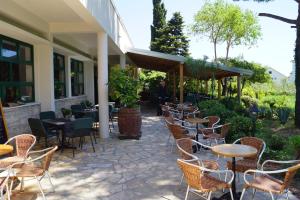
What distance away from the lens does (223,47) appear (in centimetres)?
3662

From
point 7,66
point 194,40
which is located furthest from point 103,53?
point 194,40

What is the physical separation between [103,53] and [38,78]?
6.87ft

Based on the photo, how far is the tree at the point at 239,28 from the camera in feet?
111

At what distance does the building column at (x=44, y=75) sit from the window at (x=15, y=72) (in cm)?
16

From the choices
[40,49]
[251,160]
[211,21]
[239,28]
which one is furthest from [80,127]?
[239,28]

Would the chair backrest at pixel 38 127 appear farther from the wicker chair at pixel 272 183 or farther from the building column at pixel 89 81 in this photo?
the building column at pixel 89 81

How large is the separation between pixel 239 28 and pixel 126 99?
94.4 ft

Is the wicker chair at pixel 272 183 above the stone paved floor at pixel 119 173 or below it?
above

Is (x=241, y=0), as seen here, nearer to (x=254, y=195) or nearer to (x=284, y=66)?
(x=254, y=195)

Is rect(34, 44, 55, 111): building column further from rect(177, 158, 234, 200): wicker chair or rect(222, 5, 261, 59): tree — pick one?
rect(222, 5, 261, 59): tree

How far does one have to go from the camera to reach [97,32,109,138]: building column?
908 cm

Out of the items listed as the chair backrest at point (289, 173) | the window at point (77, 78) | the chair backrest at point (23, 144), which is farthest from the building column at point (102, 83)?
the chair backrest at point (289, 173)

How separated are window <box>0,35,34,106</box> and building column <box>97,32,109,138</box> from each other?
6.50 ft

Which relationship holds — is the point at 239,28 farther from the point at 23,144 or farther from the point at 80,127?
the point at 23,144
